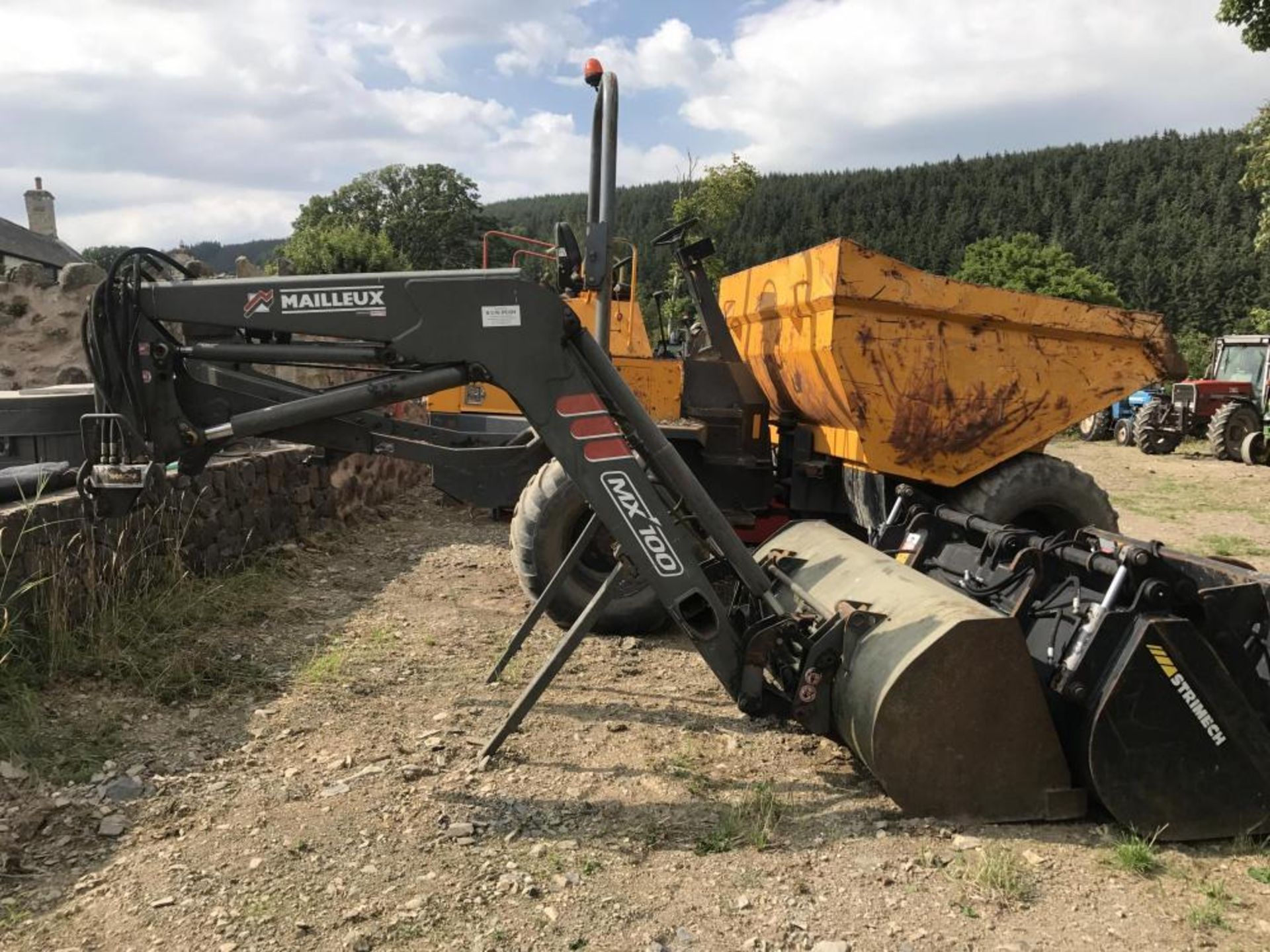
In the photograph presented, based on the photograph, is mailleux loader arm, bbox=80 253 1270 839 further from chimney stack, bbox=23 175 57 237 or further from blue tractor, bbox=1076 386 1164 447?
chimney stack, bbox=23 175 57 237

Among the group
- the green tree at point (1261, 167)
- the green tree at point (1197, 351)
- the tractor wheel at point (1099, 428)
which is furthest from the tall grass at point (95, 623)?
the green tree at point (1197, 351)

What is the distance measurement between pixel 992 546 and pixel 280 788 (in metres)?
3.04

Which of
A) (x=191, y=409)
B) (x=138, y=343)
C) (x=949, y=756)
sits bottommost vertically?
(x=949, y=756)

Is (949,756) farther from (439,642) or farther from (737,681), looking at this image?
(439,642)

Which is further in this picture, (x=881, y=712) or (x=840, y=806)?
(x=840, y=806)

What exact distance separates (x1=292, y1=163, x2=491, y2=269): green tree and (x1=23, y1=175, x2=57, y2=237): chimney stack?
18.1 m

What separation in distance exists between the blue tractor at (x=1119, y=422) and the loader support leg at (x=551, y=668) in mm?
19041

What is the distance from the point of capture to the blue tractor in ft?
68.1

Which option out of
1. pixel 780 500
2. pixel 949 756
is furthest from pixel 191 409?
pixel 780 500

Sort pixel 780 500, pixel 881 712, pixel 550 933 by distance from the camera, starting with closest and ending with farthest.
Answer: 1. pixel 550 933
2. pixel 881 712
3. pixel 780 500

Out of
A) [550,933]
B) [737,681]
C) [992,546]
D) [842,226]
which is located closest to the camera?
[550,933]

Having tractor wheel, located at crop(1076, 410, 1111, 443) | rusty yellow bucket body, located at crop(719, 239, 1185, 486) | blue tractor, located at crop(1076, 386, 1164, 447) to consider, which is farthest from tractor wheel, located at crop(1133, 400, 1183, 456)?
rusty yellow bucket body, located at crop(719, 239, 1185, 486)

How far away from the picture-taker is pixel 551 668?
374 centimetres

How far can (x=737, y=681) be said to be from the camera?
3.81 meters
